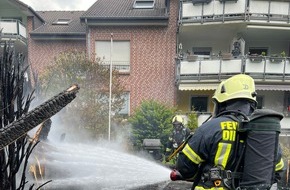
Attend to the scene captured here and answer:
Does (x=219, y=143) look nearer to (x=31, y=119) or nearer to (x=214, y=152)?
(x=214, y=152)

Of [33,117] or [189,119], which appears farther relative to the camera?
[189,119]

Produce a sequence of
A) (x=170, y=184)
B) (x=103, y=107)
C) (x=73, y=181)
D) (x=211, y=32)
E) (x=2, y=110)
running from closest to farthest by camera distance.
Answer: (x=2, y=110) < (x=73, y=181) < (x=170, y=184) < (x=103, y=107) < (x=211, y=32)

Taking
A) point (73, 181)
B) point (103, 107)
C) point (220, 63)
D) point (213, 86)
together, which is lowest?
point (73, 181)

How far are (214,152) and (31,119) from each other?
153cm

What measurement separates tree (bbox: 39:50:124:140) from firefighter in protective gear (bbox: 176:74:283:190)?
7.33m

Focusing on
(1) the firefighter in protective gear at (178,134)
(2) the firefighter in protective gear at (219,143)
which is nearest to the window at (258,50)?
(1) the firefighter in protective gear at (178,134)

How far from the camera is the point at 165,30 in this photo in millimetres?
12742

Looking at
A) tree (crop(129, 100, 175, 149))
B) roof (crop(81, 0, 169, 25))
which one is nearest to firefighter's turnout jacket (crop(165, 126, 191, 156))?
tree (crop(129, 100, 175, 149))

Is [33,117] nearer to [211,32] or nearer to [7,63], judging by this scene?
[7,63]

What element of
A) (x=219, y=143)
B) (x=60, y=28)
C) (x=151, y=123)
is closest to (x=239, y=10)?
(x=151, y=123)

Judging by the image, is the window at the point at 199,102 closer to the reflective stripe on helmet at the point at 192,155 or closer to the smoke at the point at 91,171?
the smoke at the point at 91,171

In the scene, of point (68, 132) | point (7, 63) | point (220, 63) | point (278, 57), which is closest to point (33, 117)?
point (7, 63)

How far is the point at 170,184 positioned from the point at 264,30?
29.8 feet

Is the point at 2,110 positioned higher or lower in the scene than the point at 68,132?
higher
